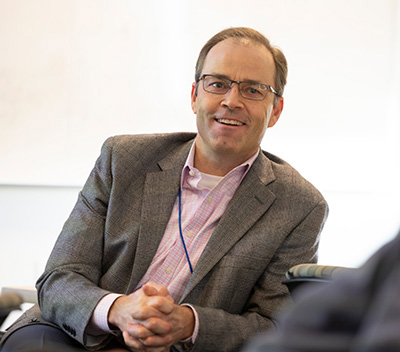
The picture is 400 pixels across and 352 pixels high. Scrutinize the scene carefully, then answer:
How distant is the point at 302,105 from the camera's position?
4285mm

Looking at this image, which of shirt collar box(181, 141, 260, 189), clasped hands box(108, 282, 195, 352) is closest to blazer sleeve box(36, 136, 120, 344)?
clasped hands box(108, 282, 195, 352)

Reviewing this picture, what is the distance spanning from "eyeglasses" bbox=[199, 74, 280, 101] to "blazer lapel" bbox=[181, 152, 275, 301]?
261 millimetres

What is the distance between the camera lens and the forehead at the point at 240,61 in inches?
87.2

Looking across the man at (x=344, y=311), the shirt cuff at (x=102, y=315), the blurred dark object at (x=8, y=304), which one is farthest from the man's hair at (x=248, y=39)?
the man at (x=344, y=311)

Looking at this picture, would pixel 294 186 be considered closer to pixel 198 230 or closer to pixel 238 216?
pixel 238 216

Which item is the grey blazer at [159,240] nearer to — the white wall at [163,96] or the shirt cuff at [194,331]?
the shirt cuff at [194,331]

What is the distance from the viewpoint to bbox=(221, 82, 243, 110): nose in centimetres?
217

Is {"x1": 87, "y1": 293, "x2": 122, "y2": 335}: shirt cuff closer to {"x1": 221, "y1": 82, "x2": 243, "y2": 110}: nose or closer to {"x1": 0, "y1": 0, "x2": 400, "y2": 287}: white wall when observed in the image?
{"x1": 221, "y1": 82, "x2": 243, "y2": 110}: nose

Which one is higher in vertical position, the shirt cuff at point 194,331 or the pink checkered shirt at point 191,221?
the pink checkered shirt at point 191,221

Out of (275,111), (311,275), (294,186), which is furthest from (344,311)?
(275,111)

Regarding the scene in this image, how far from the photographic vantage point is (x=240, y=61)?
2219mm

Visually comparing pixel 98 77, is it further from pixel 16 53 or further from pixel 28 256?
pixel 28 256

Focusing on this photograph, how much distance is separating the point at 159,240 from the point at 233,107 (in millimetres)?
529

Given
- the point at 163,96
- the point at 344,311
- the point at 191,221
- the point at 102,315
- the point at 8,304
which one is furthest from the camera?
the point at 163,96
